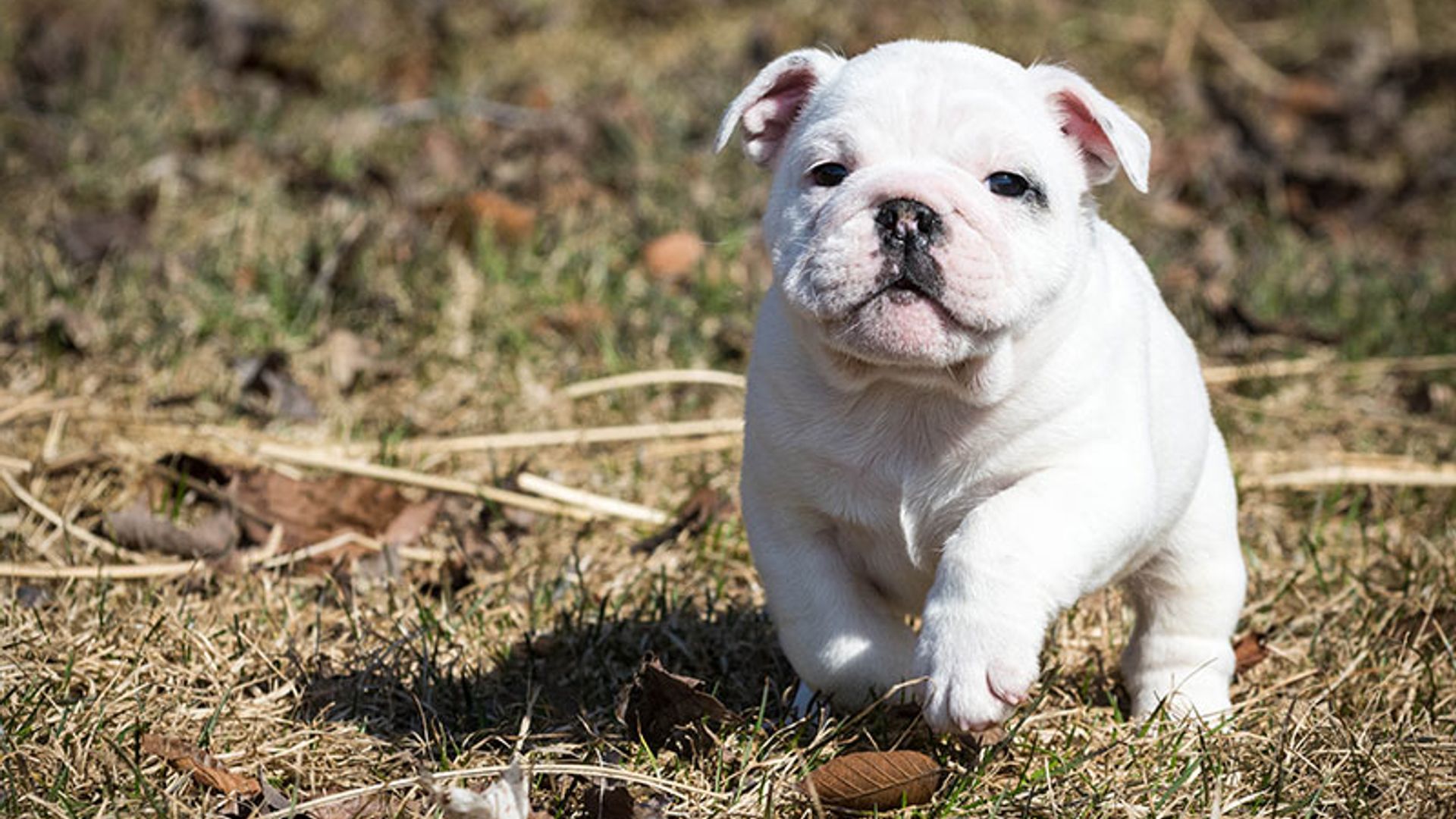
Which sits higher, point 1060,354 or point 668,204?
point 1060,354

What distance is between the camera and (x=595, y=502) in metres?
4.26

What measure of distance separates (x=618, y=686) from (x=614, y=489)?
3.82 ft

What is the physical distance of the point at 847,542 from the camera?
3.01 metres

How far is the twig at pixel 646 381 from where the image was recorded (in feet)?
15.8

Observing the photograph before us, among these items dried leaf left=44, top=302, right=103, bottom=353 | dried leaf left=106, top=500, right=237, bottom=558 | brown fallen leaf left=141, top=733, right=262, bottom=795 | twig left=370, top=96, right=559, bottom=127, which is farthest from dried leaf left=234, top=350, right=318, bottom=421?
twig left=370, top=96, right=559, bottom=127

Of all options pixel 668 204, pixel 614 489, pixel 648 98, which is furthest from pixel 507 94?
pixel 614 489

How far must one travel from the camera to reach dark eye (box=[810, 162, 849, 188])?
283 centimetres

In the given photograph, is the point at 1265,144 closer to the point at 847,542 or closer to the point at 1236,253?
the point at 1236,253

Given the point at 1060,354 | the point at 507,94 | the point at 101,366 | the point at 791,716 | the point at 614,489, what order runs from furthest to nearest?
the point at 507,94 < the point at 101,366 < the point at 614,489 < the point at 791,716 < the point at 1060,354

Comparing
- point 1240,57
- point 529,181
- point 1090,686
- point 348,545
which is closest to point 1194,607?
point 1090,686

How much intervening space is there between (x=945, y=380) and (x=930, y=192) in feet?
1.04

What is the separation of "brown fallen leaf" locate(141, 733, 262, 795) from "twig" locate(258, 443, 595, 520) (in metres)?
1.33

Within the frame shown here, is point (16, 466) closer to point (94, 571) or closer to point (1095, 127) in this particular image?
point (94, 571)

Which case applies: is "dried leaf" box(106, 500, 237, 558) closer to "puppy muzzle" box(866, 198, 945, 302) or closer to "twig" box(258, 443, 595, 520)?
"twig" box(258, 443, 595, 520)
